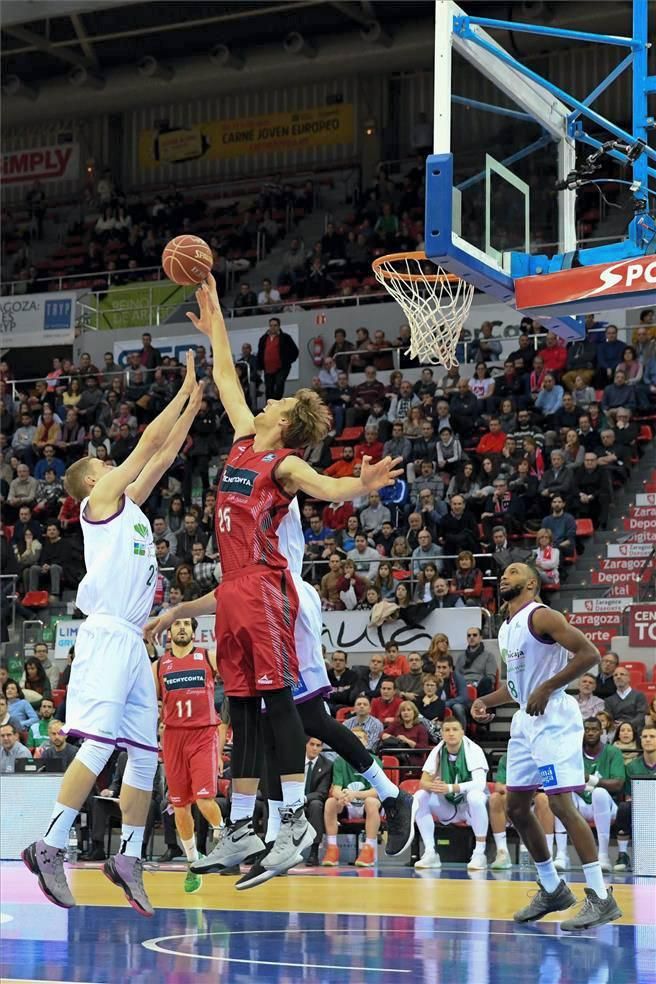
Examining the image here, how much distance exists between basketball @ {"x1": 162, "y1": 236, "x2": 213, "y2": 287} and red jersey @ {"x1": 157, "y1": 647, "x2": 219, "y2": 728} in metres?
5.32

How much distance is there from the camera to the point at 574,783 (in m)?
8.71

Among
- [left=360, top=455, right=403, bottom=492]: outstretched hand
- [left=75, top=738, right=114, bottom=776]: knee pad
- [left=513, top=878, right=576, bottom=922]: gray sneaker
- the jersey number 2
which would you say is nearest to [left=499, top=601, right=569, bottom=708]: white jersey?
[left=513, top=878, right=576, bottom=922]: gray sneaker

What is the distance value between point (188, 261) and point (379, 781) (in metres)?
2.90

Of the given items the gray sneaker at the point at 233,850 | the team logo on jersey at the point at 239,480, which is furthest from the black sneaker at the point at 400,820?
the team logo on jersey at the point at 239,480

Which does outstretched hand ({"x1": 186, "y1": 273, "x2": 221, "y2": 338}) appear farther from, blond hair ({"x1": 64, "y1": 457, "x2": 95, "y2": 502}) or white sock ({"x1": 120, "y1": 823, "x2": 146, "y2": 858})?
white sock ({"x1": 120, "y1": 823, "x2": 146, "y2": 858})

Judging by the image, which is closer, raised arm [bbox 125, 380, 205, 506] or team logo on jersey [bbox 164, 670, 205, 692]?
raised arm [bbox 125, 380, 205, 506]

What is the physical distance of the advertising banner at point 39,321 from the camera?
2742 centimetres

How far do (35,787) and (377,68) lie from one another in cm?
2039

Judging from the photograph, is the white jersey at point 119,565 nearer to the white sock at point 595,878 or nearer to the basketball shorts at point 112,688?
the basketball shorts at point 112,688

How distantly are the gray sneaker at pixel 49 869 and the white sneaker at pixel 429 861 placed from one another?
7286 mm

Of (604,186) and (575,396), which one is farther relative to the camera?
(575,396)

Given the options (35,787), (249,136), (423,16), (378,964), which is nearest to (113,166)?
(249,136)

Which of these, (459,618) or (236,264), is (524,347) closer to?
(459,618)

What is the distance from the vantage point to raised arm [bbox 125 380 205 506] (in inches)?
291
